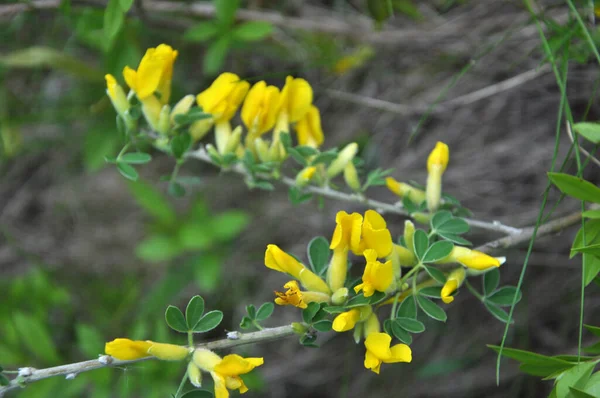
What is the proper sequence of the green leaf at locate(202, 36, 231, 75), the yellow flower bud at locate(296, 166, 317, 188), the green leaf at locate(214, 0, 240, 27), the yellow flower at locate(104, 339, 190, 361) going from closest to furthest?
1. the yellow flower at locate(104, 339, 190, 361)
2. the yellow flower bud at locate(296, 166, 317, 188)
3. the green leaf at locate(214, 0, 240, 27)
4. the green leaf at locate(202, 36, 231, 75)

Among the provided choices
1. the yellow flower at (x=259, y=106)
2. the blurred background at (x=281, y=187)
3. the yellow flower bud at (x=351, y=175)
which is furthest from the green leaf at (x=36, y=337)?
the yellow flower bud at (x=351, y=175)

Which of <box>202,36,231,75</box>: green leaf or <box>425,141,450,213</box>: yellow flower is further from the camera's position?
<box>202,36,231,75</box>: green leaf

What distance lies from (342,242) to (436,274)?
0.53ft

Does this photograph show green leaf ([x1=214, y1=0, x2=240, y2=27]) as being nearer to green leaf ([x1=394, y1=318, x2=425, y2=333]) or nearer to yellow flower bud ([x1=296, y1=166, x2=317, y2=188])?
yellow flower bud ([x1=296, y1=166, x2=317, y2=188])

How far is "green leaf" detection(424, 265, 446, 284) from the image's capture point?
0.91 meters

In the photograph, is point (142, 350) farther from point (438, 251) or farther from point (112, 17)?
point (112, 17)

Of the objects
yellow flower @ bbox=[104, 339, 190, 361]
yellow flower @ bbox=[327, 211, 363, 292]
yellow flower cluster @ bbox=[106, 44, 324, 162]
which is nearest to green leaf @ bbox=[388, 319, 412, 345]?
yellow flower @ bbox=[327, 211, 363, 292]

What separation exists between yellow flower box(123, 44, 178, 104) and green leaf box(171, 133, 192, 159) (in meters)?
0.10

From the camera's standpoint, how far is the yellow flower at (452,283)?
85cm

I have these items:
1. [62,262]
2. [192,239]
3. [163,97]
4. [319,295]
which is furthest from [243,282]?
[319,295]

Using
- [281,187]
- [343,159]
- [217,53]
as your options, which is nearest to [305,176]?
[343,159]

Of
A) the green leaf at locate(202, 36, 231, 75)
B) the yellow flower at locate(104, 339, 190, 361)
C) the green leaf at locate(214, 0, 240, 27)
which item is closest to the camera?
the yellow flower at locate(104, 339, 190, 361)

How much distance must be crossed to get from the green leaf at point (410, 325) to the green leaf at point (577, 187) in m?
0.29

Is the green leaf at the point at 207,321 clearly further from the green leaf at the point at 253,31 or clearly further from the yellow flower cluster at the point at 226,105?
the green leaf at the point at 253,31
